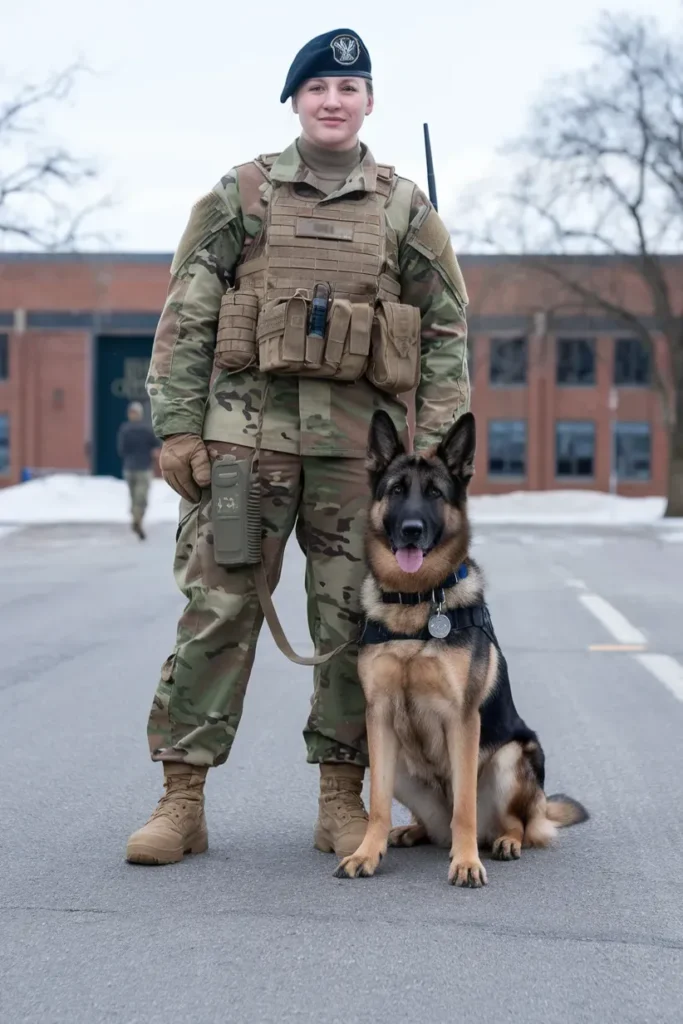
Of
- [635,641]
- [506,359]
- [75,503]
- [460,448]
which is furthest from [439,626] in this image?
[506,359]

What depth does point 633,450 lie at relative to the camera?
5684 centimetres

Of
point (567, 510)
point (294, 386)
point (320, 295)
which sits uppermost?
point (320, 295)

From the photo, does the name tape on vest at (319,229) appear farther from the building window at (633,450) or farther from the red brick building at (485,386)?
the building window at (633,450)

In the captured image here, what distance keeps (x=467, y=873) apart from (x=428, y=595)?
80 centimetres

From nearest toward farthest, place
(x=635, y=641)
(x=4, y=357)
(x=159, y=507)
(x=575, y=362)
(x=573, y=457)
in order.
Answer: (x=635, y=641), (x=159, y=507), (x=573, y=457), (x=575, y=362), (x=4, y=357)

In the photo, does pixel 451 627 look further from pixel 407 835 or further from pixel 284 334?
pixel 284 334

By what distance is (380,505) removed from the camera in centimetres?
436

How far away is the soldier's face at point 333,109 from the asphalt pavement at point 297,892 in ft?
7.29

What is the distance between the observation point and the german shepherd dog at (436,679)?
4184 mm

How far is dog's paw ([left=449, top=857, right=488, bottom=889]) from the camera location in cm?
409

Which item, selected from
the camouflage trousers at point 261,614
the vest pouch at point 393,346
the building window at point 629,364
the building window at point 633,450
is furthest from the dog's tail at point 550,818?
the building window at point 629,364

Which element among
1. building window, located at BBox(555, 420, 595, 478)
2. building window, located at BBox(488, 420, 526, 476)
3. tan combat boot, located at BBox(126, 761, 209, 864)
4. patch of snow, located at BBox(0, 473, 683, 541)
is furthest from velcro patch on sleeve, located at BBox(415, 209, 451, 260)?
building window, located at BBox(555, 420, 595, 478)

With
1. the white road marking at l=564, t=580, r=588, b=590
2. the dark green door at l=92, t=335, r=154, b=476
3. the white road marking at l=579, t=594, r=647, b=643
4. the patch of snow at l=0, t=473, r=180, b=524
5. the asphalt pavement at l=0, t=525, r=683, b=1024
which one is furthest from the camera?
the dark green door at l=92, t=335, r=154, b=476

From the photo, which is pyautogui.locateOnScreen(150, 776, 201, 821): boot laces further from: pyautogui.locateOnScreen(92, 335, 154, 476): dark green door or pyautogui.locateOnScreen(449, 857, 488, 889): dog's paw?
pyautogui.locateOnScreen(92, 335, 154, 476): dark green door
